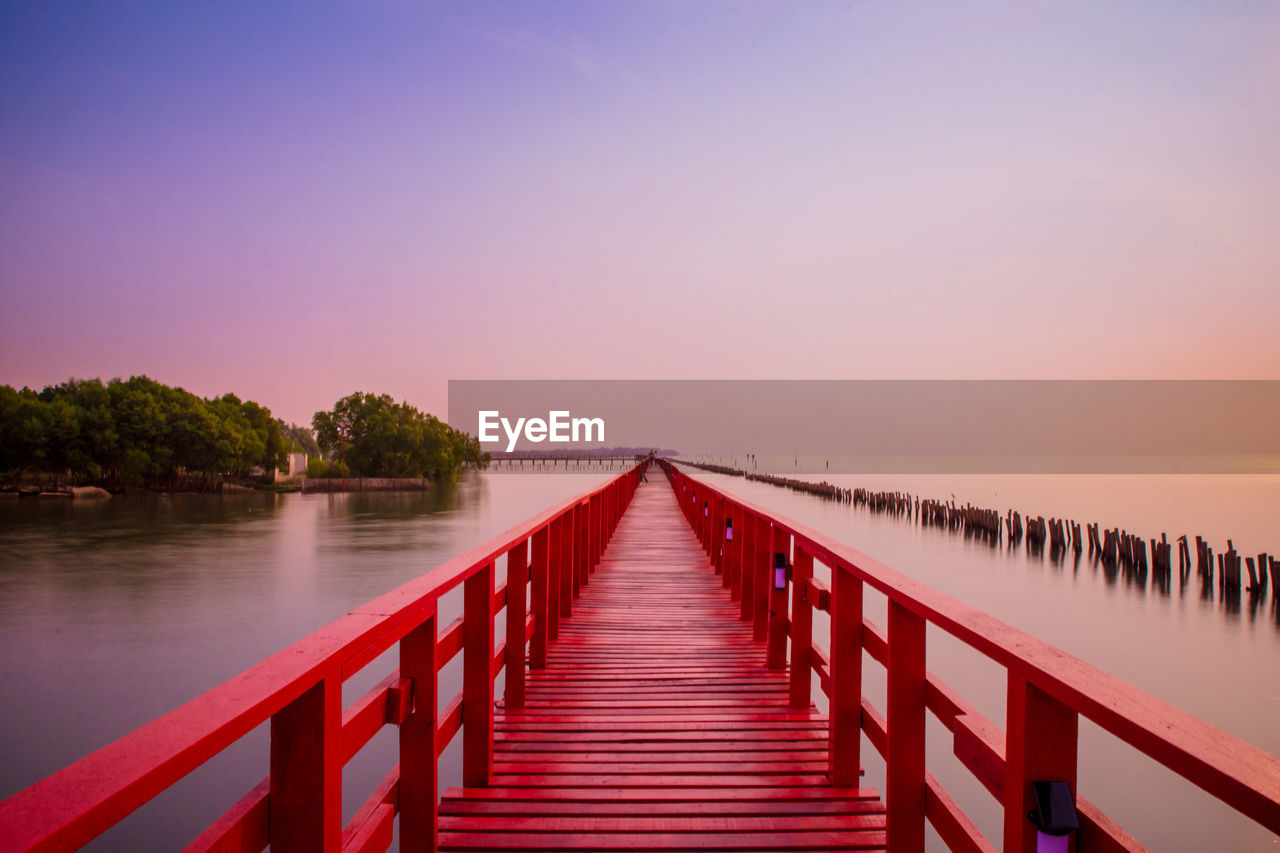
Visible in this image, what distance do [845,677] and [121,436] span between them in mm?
69345

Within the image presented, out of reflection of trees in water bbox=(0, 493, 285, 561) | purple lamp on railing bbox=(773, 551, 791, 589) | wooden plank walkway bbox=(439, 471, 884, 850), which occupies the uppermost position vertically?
purple lamp on railing bbox=(773, 551, 791, 589)

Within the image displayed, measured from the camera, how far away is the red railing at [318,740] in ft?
2.74

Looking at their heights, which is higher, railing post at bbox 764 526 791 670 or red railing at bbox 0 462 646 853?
red railing at bbox 0 462 646 853

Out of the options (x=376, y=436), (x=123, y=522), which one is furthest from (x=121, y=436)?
(x=123, y=522)

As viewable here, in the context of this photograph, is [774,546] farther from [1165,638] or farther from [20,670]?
[20,670]

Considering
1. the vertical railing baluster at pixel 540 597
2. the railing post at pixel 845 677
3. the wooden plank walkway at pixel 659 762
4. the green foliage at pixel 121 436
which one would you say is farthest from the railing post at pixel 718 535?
the green foliage at pixel 121 436

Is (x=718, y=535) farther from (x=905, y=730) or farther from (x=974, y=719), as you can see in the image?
(x=974, y=719)

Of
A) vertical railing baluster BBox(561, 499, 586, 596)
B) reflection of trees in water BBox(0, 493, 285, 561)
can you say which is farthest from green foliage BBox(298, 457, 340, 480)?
vertical railing baluster BBox(561, 499, 586, 596)

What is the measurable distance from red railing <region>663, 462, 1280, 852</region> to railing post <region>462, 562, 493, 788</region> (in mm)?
1307

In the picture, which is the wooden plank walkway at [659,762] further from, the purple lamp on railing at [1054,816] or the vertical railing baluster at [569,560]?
the purple lamp on railing at [1054,816]

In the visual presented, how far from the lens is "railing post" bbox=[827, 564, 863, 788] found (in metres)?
2.75

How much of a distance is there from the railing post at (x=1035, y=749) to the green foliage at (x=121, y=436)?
2712 inches

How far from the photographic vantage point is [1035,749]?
1444 millimetres

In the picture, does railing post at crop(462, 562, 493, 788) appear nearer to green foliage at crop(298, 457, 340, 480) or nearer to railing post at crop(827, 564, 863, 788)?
railing post at crop(827, 564, 863, 788)
